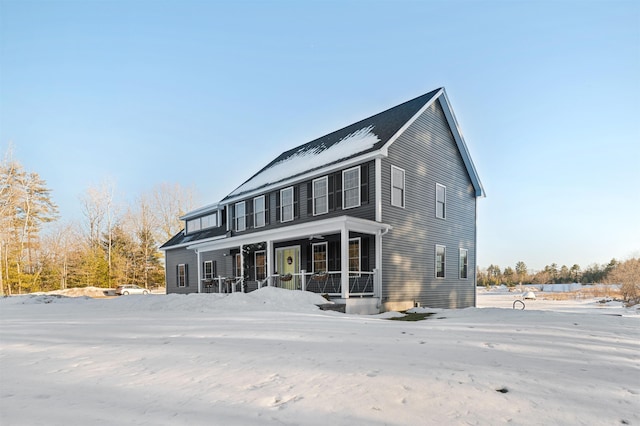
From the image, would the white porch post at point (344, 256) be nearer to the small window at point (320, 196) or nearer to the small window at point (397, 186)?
the small window at point (397, 186)

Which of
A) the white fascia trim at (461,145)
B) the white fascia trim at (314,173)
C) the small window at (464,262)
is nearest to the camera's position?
the white fascia trim at (314,173)

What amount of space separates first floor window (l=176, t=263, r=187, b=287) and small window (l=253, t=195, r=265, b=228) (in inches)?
328

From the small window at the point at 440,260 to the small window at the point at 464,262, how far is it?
5.23ft

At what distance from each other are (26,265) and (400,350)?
40.3 metres

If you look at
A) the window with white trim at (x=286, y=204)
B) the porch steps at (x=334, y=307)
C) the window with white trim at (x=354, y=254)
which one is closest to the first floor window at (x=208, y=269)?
the window with white trim at (x=286, y=204)

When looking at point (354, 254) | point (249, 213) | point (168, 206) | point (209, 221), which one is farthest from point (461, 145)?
point (168, 206)

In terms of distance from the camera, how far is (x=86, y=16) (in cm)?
1273

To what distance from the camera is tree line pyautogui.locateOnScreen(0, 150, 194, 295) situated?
101 ft

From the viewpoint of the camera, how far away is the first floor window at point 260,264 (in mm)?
17969

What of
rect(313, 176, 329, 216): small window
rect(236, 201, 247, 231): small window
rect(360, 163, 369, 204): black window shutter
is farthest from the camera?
rect(236, 201, 247, 231): small window

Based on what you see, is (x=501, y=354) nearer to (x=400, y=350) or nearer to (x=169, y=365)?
(x=400, y=350)

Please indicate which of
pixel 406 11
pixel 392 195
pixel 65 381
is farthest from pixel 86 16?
pixel 65 381

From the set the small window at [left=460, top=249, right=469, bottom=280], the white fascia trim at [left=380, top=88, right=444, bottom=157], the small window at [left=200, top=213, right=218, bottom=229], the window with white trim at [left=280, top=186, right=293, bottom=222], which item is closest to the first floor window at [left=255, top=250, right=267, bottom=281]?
the window with white trim at [left=280, top=186, right=293, bottom=222]

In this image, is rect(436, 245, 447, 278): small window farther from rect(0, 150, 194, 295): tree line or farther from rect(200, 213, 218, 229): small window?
rect(0, 150, 194, 295): tree line
